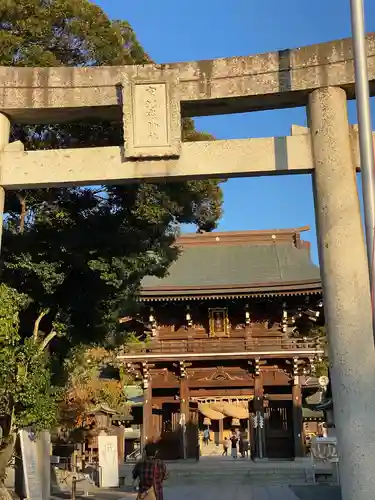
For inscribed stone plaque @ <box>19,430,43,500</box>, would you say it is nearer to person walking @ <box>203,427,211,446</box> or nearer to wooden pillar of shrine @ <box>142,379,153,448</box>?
wooden pillar of shrine @ <box>142,379,153,448</box>

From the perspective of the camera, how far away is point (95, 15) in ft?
39.0

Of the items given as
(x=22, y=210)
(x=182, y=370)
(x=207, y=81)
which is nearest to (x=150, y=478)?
(x=207, y=81)

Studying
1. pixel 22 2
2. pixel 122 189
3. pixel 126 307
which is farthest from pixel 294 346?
pixel 22 2

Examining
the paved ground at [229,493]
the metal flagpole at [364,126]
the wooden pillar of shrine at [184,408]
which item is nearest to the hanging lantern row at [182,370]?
the wooden pillar of shrine at [184,408]

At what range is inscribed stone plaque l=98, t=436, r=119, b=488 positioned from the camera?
54.1ft

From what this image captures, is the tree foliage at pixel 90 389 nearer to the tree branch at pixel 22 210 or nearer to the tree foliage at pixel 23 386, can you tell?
the tree branch at pixel 22 210

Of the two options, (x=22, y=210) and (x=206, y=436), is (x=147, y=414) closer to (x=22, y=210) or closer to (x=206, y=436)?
(x=206, y=436)

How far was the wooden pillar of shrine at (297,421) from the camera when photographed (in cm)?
2164

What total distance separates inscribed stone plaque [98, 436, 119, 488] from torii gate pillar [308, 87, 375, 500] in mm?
11121

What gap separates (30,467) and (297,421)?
1390cm

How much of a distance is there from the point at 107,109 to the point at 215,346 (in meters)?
15.8

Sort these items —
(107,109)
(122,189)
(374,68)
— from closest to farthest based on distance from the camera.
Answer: (374,68), (107,109), (122,189)

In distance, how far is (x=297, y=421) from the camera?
870 inches

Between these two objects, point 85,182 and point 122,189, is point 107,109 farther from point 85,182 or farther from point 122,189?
point 122,189
